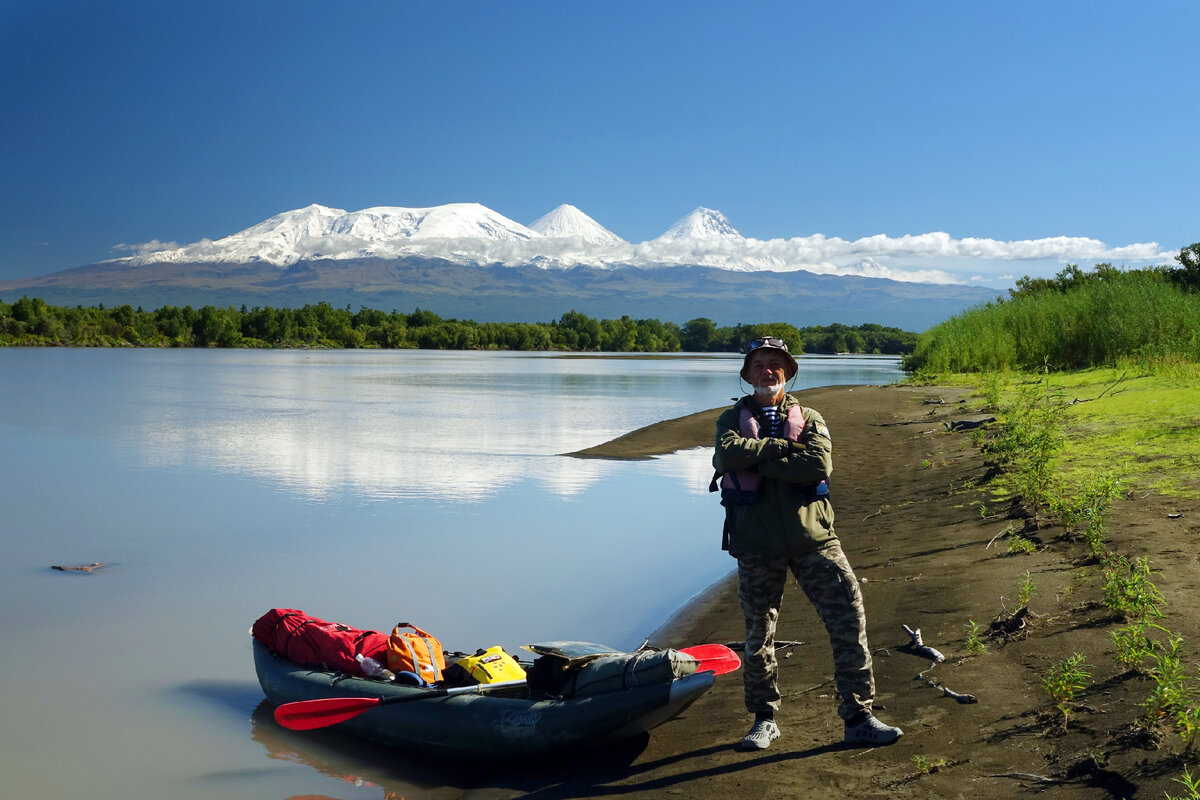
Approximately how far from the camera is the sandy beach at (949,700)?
193 inches

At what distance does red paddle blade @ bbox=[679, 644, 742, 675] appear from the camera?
6473mm

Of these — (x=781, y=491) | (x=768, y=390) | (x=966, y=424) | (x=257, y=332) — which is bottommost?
(x=966, y=424)

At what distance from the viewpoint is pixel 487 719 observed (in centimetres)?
636

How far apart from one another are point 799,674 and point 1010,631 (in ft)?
4.99

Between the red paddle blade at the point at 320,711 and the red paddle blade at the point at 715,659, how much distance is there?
2372 mm

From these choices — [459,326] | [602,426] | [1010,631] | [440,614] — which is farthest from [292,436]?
[459,326]

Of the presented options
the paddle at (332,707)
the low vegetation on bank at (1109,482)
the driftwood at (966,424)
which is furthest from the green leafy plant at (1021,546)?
the driftwood at (966,424)

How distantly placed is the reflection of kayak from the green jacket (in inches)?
46.4

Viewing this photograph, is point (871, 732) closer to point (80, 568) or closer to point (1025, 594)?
point (1025, 594)

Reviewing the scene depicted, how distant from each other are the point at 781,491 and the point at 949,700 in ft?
5.99

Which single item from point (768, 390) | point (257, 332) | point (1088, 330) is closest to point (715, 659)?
point (768, 390)

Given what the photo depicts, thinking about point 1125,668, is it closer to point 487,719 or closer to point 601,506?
point 487,719

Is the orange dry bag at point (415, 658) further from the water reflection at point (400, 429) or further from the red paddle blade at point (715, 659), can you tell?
the water reflection at point (400, 429)

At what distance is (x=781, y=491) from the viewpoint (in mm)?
5398
